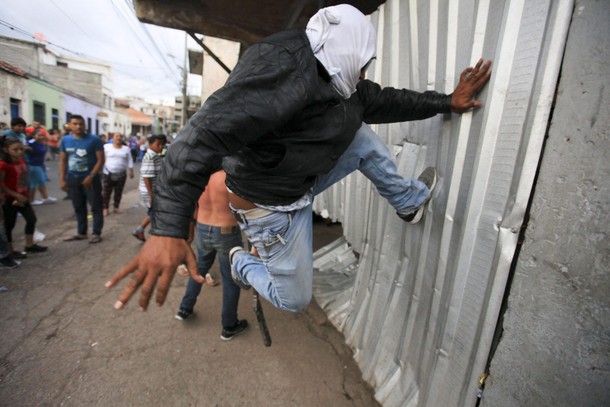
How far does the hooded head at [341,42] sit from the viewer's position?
4.45 feet

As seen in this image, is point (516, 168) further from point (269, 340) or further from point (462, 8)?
point (269, 340)

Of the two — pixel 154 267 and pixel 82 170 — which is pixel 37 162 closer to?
pixel 82 170

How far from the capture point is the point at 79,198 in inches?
188

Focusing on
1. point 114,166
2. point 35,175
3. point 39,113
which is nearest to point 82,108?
point 39,113

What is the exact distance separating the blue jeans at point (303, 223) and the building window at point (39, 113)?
74.9 ft

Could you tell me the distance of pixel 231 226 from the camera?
8.77 feet

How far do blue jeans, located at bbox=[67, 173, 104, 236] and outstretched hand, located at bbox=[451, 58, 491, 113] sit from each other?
5.17 metres

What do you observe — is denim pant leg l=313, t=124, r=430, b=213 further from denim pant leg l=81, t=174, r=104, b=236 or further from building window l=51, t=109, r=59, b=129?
building window l=51, t=109, r=59, b=129

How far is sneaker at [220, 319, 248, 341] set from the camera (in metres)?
2.71

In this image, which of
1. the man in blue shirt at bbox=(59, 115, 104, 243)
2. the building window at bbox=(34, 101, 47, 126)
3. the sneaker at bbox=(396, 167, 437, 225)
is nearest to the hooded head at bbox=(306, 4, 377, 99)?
the sneaker at bbox=(396, 167, 437, 225)

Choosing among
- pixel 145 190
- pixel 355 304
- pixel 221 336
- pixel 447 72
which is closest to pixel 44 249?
pixel 145 190

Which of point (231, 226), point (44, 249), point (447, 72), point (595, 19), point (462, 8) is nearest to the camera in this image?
point (595, 19)

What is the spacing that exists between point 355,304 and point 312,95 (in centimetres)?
204

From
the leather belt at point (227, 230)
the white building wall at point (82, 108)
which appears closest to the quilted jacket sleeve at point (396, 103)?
the leather belt at point (227, 230)
